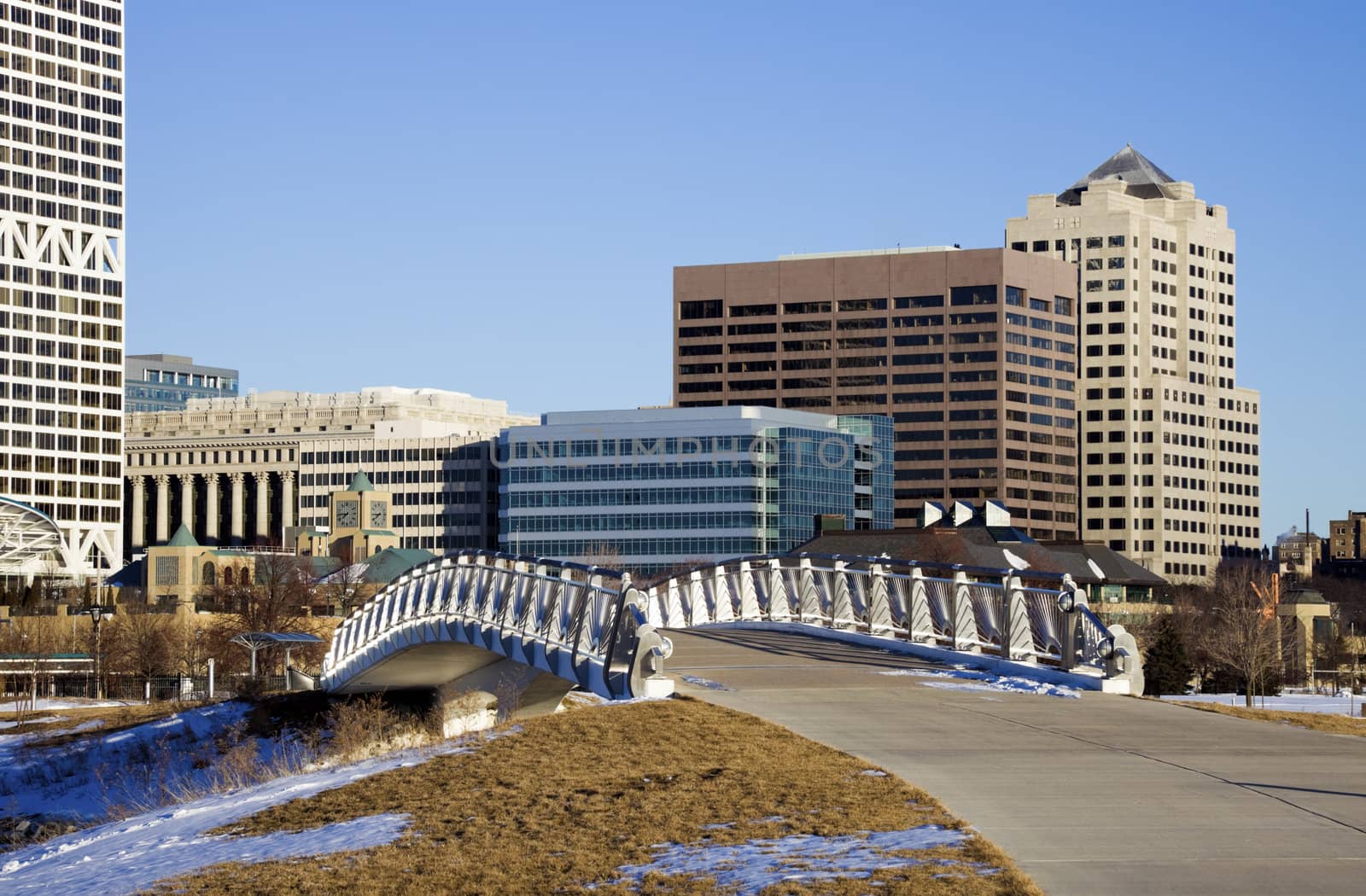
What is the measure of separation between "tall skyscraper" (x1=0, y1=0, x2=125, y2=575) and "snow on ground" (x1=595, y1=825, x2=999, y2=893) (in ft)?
573

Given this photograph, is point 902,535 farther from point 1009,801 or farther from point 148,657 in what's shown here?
point 1009,801

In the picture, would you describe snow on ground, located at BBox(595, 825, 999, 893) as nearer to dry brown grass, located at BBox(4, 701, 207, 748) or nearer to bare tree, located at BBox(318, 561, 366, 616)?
dry brown grass, located at BBox(4, 701, 207, 748)

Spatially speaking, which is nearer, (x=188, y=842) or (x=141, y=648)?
(x=188, y=842)

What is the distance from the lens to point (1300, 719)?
77.2ft

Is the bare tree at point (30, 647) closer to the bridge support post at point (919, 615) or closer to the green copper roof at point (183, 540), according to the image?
the green copper roof at point (183, 540)

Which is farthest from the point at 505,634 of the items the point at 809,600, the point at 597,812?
the point at 597,812

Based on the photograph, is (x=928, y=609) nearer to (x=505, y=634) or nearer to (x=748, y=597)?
(x=505, y=634)

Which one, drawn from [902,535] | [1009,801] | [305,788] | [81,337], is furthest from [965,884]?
[81,337]

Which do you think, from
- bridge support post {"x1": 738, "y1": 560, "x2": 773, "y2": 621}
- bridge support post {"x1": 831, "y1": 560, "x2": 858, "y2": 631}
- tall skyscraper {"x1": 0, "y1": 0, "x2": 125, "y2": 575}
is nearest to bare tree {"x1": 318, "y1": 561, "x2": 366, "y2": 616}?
tall skyscraper {"x1": 0, "y1": 0, "x2": 125, "y2": 575}

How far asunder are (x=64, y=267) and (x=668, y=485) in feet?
196

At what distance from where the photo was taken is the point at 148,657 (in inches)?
4053

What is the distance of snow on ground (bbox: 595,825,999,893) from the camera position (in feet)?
47.1

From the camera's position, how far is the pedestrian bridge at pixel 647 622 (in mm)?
26859

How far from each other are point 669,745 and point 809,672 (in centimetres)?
790
